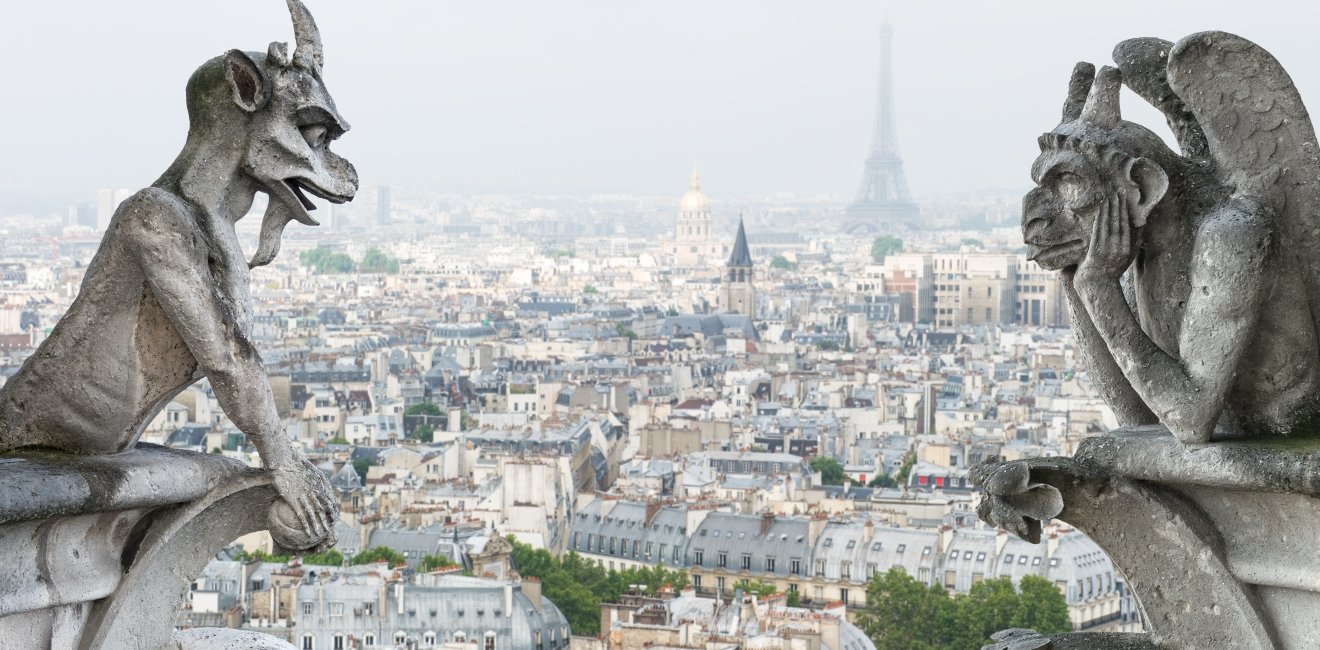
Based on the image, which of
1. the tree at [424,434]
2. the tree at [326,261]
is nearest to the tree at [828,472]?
the tree at [424,434]

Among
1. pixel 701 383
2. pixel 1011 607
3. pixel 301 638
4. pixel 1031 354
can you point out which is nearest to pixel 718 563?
pixel 1011 607

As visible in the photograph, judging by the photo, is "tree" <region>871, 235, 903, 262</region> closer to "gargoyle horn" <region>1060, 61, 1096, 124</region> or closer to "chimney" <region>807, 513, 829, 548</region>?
"chimney" <region>807, 513, 829, 548</region>

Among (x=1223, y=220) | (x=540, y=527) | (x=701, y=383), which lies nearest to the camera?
(x=1223, y=220)

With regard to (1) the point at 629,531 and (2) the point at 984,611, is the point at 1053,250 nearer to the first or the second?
(2) the point at 984,611

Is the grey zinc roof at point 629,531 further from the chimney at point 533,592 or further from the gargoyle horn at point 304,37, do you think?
the gargoyle horn at point 304,37

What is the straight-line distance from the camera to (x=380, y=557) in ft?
79.8

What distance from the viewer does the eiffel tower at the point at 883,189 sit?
115938 millimetres

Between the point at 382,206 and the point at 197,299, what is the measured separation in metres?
113

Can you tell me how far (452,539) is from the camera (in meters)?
25.5

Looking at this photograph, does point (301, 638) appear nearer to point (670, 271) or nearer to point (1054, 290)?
point (1054, 290)

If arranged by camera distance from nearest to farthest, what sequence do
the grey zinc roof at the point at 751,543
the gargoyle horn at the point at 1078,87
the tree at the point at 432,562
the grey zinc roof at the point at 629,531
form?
the gargoyle horn at the point at 1078,87
the tree at the point at 432,562
the grey zinc roof at the point at 751,543
the grey zinc roof at the point at 629,531

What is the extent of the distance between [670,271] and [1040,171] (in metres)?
95.7

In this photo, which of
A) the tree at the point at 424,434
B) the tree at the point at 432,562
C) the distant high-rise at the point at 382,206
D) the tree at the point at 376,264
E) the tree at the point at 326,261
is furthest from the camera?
the distant high-rise at the point at 382,206

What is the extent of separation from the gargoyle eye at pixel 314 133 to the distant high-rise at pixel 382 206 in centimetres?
11148
